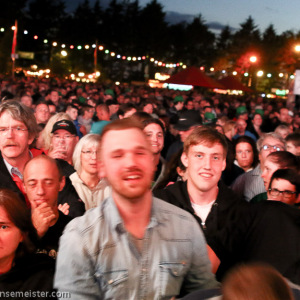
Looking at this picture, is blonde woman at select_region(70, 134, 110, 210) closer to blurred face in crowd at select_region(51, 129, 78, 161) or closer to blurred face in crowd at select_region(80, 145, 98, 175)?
blurred face in crowd at select_region(80, 145, 98, 175)

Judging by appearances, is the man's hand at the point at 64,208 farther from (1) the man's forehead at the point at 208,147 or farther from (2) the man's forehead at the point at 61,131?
(2) the man's forehead at the point at 61,131

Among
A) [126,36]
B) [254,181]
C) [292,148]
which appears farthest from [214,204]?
[126,36]

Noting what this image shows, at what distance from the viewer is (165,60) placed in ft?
247

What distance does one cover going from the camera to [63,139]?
5.46m

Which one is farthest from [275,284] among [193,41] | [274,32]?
[274,32]

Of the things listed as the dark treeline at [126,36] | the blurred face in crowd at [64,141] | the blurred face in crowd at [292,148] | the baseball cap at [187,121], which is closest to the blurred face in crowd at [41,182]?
the blurred face in crowd at [64,141]

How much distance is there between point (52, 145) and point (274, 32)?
93968 mm

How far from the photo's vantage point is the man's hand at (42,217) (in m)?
2.97

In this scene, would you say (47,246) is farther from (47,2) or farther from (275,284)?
(47,2)

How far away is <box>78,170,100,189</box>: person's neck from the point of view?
4.48 meters

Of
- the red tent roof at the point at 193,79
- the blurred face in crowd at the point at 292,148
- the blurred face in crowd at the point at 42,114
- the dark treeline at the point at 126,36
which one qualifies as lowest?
the blurred face in crowd at the point at 292,148

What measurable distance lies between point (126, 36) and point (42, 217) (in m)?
71.6

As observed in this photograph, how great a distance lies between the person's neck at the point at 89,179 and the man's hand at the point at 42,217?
1.32 meters

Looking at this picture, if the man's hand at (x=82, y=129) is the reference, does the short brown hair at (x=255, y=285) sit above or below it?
below
